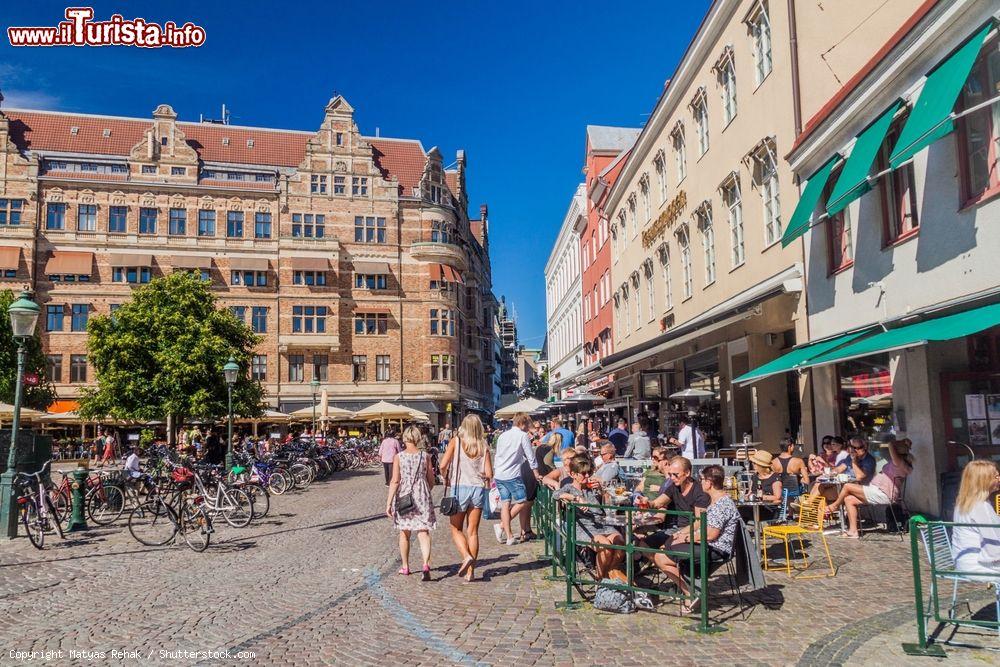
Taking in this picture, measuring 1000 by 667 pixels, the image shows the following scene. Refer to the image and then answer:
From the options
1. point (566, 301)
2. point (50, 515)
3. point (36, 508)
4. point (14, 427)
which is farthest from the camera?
point (566, 301)

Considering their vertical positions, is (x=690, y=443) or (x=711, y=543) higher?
(x=690, y=443)

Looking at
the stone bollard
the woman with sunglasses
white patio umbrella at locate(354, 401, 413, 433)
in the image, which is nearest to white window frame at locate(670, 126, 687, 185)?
the woman with sunglasses

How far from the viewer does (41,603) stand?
7.14 metres

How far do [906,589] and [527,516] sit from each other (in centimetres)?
474

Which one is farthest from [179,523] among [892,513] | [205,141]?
[205,141]

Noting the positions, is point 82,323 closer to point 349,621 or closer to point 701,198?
point 701,198

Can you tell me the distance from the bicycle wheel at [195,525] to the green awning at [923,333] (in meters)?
8.49

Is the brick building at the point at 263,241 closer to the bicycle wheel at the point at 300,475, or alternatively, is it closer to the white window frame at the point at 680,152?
the bicycle wheel at the point at 300,475

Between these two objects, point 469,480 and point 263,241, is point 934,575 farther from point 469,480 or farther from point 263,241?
point 263,241

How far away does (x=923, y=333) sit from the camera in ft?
26.6

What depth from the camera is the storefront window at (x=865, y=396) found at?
10.9 m

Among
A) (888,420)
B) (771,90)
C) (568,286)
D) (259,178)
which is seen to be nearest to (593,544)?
(888,420)

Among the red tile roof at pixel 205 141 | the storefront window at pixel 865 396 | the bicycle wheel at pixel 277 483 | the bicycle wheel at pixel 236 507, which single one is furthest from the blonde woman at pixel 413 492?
the red tile roof at pixel 205 141

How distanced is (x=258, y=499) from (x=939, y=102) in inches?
483
